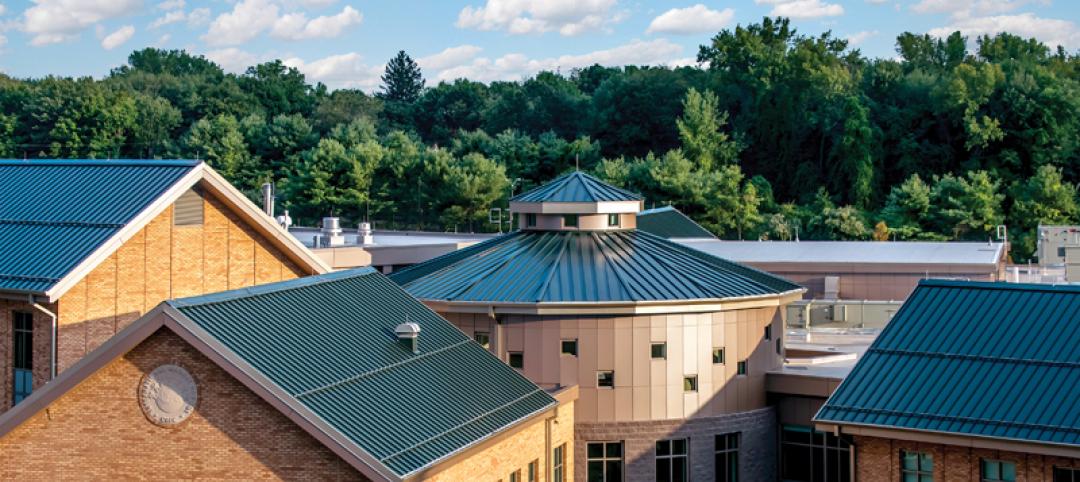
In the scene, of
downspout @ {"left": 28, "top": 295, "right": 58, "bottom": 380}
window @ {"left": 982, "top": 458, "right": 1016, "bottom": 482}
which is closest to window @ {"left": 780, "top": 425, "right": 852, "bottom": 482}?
window @ {"left": 982, "top": 458, "right": 1016, "bottom": 482}

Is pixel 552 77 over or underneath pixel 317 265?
over

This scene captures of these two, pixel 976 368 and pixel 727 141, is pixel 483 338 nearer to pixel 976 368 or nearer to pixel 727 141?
pixel 976 368

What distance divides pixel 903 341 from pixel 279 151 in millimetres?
99994

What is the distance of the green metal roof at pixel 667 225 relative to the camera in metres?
78.8

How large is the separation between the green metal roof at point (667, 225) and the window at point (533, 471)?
44.4m

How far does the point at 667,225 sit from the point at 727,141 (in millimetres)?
47243

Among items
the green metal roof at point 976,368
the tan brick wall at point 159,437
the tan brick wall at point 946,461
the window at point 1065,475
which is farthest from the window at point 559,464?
the window at point 1065,475

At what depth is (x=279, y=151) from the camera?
422 ft

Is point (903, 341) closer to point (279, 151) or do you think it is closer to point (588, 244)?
point (588, 244)

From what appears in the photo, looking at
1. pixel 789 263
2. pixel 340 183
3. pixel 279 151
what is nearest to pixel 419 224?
pixel 340 183

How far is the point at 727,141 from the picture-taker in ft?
417

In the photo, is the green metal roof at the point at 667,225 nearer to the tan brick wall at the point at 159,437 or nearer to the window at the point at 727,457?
the window at the point at 727,457

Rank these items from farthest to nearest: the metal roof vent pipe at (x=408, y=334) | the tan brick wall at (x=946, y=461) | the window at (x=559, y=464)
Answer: the window at (x=559, y=464), the metal roof vent pipe at (x=408, y=334), the tan brick wall at (x=946, y=461)

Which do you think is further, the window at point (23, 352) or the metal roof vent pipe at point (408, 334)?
the window at point (23, 352)
